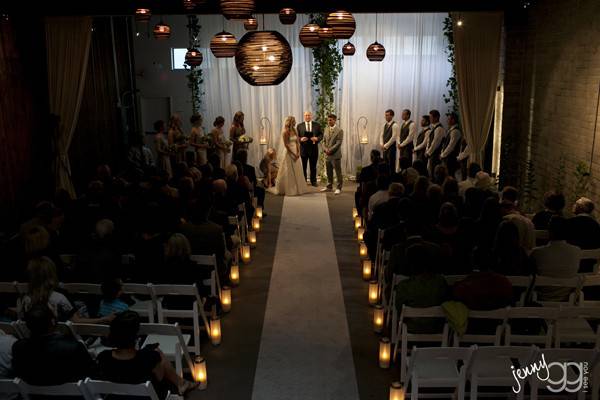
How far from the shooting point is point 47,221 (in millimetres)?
6305

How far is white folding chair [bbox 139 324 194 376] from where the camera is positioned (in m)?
4.35

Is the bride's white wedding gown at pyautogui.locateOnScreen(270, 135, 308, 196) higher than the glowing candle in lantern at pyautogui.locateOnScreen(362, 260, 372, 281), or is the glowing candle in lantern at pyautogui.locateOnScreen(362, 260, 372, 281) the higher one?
the bride's white wedding gown at pyautogui.locateOnScreen(270, 135, 308, 196)

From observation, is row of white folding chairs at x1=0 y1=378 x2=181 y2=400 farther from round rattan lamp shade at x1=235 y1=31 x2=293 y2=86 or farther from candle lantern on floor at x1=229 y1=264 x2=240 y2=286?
candle lantern on floor at x1=229 y1=264 x2=240 y2=286

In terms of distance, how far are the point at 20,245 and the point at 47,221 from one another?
2.73 ft

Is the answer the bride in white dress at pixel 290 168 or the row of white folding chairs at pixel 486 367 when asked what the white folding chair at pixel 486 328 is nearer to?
the row of white folding chairs at pixel 486 367

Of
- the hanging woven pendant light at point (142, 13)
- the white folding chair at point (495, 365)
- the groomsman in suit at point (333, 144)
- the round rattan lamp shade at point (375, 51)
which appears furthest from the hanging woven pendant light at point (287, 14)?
the white folding chair at point (495, 365)

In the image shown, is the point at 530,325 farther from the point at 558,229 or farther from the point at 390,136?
the point at 390,136

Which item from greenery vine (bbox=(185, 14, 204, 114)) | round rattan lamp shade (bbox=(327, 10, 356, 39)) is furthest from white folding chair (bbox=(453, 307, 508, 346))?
greenery vine (bbox=(185, 14, 204, 114))

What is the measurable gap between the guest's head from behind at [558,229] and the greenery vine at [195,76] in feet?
30.9

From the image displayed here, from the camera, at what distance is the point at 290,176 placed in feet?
37.9

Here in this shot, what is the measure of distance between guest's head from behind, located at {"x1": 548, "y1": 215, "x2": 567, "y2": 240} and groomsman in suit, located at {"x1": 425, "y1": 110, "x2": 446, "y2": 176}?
6.18 m

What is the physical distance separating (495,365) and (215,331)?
8.14 feet

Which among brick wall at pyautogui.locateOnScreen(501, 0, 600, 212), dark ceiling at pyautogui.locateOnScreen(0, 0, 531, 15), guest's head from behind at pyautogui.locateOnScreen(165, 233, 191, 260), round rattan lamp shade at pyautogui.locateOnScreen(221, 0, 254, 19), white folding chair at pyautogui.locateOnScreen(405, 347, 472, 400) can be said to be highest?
dark ceiling at pyautogui.locateOnScreen(0, 0, 531, 15)

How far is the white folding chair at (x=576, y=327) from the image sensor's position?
14.7 ft
